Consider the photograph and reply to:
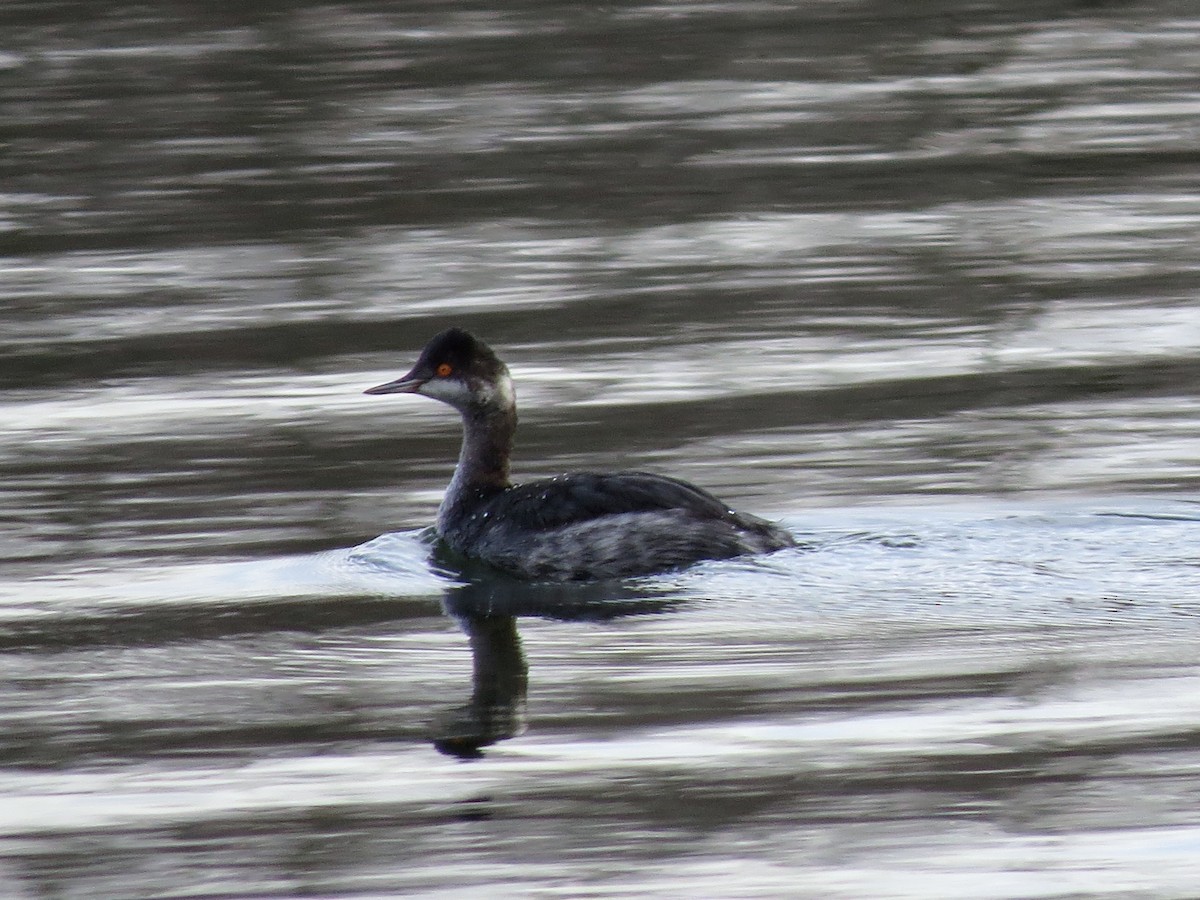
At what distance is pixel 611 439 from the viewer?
30.6 feet

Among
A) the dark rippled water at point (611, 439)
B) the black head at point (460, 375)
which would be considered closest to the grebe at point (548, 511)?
the black head at point (460, 375)

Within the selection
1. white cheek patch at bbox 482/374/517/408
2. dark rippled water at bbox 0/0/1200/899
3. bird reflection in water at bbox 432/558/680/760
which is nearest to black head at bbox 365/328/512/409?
white cheek patch at bbox 482/374/517/408

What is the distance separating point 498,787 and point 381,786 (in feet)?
1.00

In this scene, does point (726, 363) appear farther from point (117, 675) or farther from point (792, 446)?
point (117, 675)

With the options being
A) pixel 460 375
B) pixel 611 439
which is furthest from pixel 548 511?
pixel 611 439

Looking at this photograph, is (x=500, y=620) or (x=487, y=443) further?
(x=487, y=443)

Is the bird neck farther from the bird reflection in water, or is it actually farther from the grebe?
the bird reflection in water

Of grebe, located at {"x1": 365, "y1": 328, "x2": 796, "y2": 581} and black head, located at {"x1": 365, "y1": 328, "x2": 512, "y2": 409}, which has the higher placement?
black head, located at {"x1": 365, "y1": 328, "x2": 512, "y2": 409}

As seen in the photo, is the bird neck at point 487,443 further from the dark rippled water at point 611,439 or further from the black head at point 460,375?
the dark rippled water at point 611,439

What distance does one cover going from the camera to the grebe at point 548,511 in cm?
775

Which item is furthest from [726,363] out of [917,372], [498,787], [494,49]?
[494,49]

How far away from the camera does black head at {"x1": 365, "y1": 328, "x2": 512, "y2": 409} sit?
8.59 metres

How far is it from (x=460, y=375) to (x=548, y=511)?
→ 82 centimetres

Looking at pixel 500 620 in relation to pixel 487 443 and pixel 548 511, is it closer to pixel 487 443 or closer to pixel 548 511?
pixel 548 511
